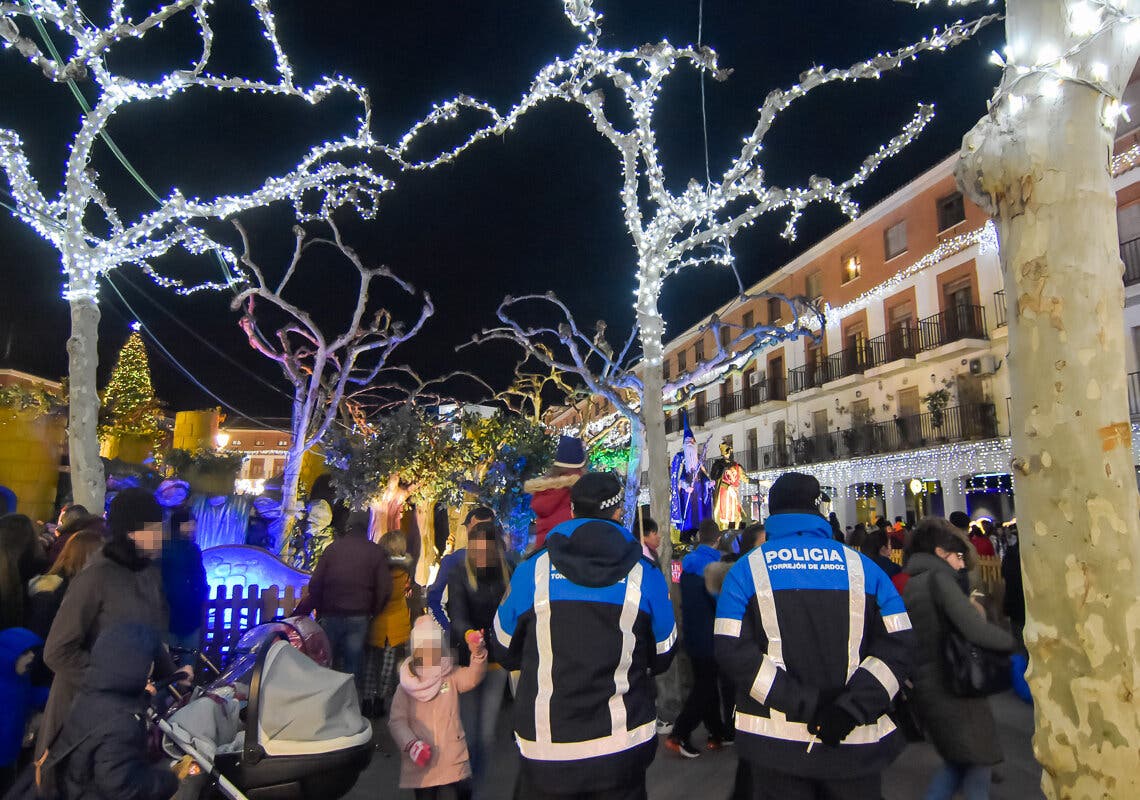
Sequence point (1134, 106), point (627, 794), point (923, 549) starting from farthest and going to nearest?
point (1134, 106)
point (923, 549)
point (627, 794)

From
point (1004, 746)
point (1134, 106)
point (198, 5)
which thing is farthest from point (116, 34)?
point (1134, 106)

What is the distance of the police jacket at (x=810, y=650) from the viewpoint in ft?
8.57

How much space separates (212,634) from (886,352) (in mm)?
24142

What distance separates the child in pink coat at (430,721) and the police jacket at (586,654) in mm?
970

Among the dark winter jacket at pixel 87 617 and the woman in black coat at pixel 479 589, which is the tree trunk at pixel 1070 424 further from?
the dark winter jacket at pixel 87 617

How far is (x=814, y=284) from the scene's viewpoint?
30.4 metres

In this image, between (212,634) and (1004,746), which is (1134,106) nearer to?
(1004,746)

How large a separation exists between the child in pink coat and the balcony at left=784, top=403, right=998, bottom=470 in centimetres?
1917

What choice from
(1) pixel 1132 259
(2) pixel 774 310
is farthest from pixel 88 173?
(2) pixel 774 310

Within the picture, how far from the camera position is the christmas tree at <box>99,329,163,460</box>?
19.3 metres

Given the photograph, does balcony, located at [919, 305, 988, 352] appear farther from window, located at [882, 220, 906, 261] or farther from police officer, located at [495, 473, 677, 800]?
police officer, located at [495, 473, 677, 800]

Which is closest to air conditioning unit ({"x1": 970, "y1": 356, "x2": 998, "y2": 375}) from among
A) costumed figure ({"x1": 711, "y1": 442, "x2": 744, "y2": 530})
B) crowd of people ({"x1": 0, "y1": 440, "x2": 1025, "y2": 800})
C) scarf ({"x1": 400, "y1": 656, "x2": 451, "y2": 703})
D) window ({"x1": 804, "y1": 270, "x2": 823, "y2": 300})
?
window ({"x1": 804, "y1": 270, "x2": 823, "y2": 300})

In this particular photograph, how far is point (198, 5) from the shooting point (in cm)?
737

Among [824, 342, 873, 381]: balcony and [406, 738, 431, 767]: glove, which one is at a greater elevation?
[824, 342, 873, 381]: balcony
